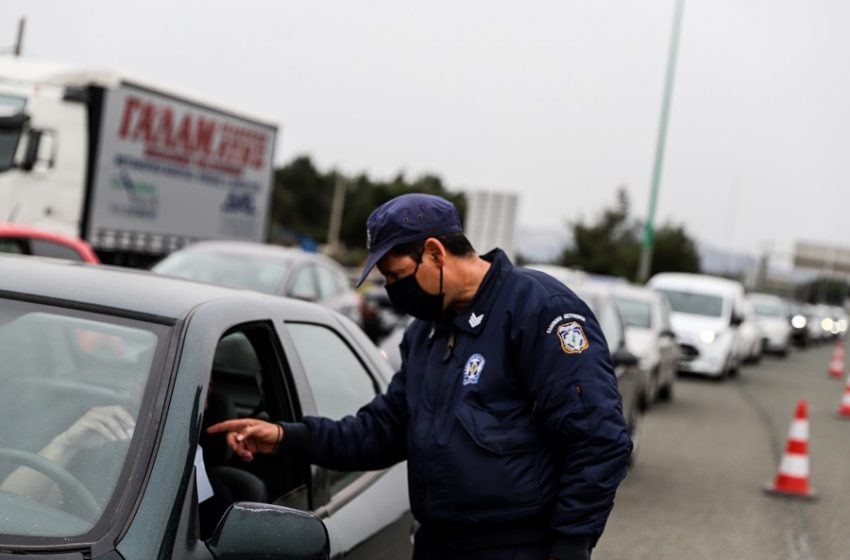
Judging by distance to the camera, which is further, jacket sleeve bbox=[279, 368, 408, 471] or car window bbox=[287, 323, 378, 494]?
car window bbox=[287, 323, 378, 494]

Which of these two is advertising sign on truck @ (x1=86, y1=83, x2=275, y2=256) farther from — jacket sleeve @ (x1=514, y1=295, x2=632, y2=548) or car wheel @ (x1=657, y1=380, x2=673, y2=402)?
jacket sleeve @ (x1=514, y1=295, x2=632, y2=548)

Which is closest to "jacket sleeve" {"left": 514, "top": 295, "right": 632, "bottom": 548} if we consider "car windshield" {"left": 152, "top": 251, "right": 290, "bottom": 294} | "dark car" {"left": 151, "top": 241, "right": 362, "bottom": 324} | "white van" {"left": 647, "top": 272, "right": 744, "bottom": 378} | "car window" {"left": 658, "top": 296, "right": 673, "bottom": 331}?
"dark car" {"left": 151, "top": 241, "right": 362, "bottom": 324}

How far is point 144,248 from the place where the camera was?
1934 cm

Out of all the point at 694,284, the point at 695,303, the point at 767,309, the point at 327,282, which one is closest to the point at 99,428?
the point at 327,282

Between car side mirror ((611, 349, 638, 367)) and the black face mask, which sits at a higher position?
the black face mask

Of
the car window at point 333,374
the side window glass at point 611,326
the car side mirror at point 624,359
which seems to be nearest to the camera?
the car window at point 333,374

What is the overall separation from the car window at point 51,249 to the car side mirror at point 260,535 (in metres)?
6.12

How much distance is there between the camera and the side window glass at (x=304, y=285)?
1319 centimetres

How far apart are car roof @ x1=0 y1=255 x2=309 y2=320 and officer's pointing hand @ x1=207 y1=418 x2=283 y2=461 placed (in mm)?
348

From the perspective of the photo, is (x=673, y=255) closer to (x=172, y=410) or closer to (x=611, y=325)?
(x=611, y=325)

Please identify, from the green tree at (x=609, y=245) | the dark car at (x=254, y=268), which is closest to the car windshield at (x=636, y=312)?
the dark car at (x=254, y=268)

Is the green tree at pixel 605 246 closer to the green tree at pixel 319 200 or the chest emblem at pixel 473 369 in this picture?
the green tree at pixel 319 200

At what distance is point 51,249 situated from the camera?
8.51 metres

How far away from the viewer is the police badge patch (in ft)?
10.1
